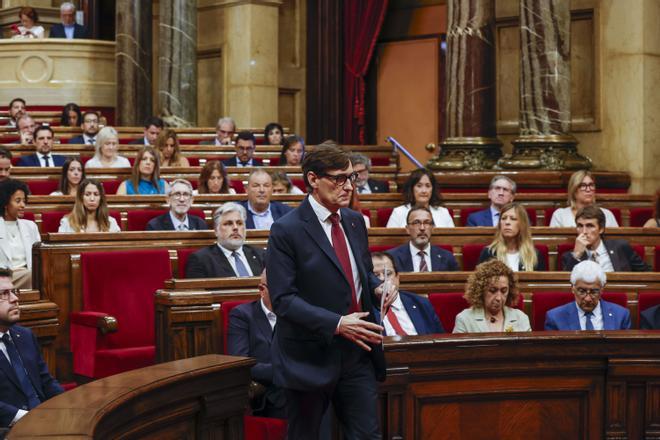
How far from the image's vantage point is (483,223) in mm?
6672

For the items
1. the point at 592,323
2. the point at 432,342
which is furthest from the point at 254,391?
the point at 592,323

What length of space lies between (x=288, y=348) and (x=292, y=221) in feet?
1.15

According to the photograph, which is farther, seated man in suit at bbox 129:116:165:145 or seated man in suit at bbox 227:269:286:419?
seated man in suit at bbox 129:116:165:145

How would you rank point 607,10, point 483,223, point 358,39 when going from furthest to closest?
point 358,39
point 607,10
point 483,223

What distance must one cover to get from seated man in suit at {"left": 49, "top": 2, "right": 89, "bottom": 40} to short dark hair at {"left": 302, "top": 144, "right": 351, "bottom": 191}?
35.9 ft

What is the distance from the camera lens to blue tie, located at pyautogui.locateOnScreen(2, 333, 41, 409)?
3.71 m

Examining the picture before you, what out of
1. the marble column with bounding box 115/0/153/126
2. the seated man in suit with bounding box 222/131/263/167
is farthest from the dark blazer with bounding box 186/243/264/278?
the marble column with bounding box 115/0/153/126

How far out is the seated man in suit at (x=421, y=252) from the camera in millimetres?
5652

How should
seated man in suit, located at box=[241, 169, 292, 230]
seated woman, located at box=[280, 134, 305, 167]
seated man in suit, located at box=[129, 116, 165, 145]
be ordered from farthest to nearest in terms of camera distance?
1. seated man in suit, located at box=[129, 116, 165, 145]
2. seated woman, located at box=[280, 134, 305, 167]
3. seated man in suit, located at box=[241, 169, 292, 230]

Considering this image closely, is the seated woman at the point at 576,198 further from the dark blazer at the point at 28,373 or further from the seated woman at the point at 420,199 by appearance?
the dark blazer at the point at 28,373

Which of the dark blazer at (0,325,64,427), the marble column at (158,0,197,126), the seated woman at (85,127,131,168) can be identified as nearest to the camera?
the dark blazer at (0,325,64,427)

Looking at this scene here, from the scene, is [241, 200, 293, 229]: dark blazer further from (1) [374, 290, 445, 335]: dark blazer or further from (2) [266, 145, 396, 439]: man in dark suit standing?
(2) [266, 145, 396, 439]: man in dark suit standing

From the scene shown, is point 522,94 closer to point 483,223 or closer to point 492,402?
point 483,223

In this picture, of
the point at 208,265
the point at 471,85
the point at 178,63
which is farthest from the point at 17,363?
the point at 178,63
